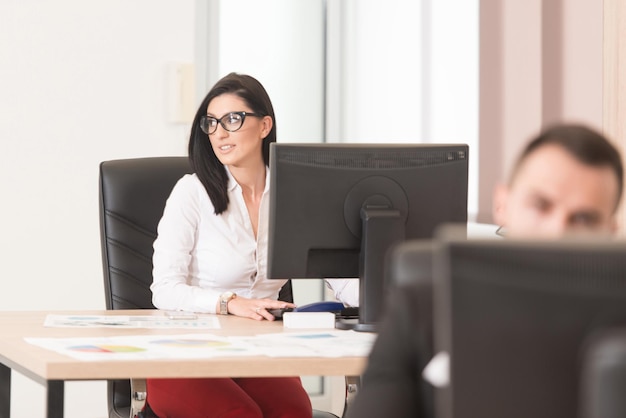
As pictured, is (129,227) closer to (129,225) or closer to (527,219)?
(129,225)

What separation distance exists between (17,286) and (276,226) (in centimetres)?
210

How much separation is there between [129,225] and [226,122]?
1.29 ft

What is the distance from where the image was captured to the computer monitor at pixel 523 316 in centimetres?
66

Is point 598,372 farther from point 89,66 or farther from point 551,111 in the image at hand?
point 89,66

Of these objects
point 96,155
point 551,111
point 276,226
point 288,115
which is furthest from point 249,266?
point 288,115

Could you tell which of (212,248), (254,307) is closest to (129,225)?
(212,248)

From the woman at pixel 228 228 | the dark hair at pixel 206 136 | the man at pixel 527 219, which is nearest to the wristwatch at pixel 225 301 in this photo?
the woman at pixel 228 228

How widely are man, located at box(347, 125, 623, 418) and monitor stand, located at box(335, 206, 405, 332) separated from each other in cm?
94

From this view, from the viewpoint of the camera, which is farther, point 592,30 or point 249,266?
point 592,30

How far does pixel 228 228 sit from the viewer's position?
8.90 feet

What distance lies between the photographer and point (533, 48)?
3303 millimetres

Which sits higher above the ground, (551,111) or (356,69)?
(356,69)

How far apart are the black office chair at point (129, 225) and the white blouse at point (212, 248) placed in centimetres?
8

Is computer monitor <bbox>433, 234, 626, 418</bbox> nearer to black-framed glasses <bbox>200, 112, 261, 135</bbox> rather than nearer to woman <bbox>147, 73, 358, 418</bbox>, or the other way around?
woman <bbox>147, 73, 358, 418</bbox>
